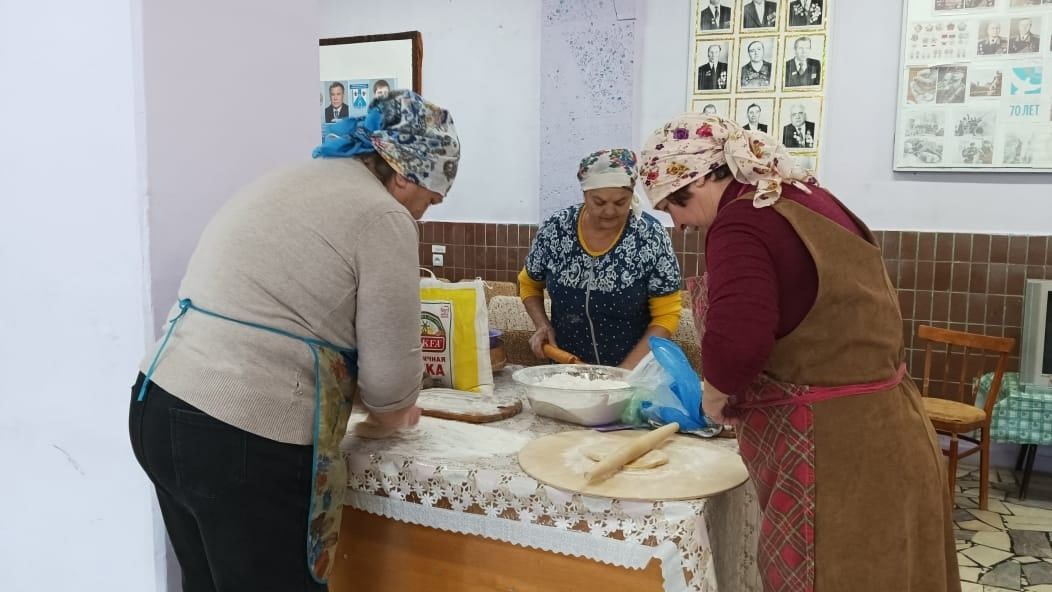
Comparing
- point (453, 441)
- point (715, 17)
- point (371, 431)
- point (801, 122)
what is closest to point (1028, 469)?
point (801, 122)

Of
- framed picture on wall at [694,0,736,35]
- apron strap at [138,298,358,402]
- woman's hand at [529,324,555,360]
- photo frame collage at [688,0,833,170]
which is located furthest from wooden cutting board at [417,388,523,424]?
framed picture on wall at [694,0,736,35]

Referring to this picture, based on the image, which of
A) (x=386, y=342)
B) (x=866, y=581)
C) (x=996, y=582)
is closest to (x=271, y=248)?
(x=386, y=342)

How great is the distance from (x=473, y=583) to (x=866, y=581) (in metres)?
0.71

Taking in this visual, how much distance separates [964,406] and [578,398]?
9.26ft

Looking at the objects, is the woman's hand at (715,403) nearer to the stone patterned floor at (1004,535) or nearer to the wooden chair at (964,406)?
the stone patterned floor at (1004,535)

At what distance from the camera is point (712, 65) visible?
14.5 feet

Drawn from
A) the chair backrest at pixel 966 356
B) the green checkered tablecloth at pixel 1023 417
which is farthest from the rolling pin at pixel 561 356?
the green checkered tablecloth at pixel 1023 417

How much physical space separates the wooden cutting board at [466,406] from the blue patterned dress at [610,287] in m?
0.83

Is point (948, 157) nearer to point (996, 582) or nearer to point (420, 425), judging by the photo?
point (996, 582)

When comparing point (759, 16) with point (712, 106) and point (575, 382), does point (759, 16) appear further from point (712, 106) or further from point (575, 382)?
point (575, 382)

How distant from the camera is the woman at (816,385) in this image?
1413 millimetres

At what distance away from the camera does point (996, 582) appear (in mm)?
3029

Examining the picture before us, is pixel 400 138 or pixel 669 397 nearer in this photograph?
pixel 400 138

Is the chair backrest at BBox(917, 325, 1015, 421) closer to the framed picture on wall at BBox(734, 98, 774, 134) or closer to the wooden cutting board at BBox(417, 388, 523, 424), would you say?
the framed picture on wall at BBox(734, 98, 774, 134)
